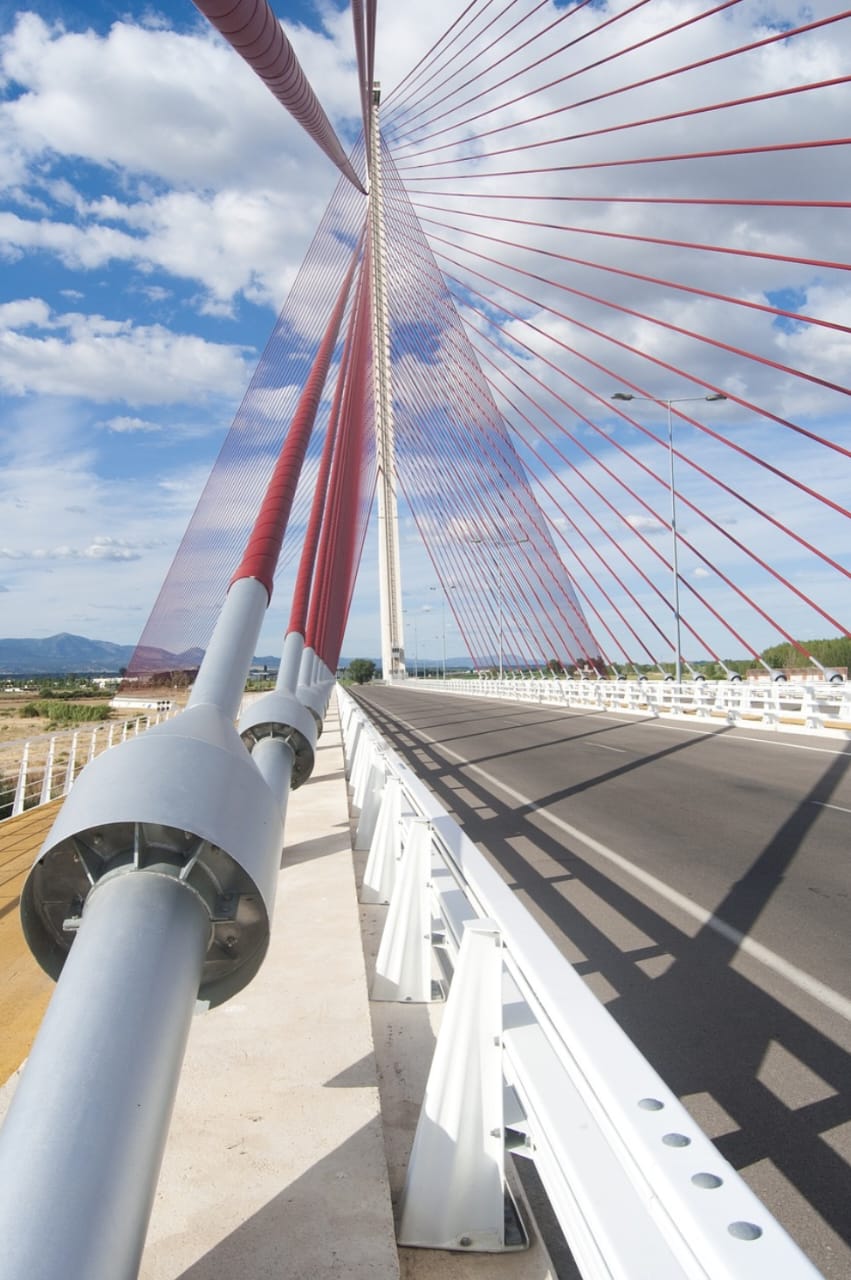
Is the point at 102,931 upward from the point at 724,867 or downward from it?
upward

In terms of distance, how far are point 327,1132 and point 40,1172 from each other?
7.17 feet

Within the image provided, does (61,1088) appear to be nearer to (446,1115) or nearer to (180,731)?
(180,731)

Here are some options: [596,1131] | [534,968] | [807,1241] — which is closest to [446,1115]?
[534,968]

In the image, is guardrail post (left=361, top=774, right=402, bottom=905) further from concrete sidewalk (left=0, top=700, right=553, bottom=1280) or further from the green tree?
the green tree

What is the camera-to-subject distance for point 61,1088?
1.85 meters

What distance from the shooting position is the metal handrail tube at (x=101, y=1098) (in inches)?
65.9

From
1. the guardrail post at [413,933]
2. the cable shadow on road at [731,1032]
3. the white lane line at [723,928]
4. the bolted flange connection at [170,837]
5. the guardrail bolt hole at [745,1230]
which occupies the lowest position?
the cable shadow on road at [731,1032]

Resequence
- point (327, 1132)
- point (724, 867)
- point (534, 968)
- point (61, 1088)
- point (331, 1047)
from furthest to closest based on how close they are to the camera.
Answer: point (724, 867)
point (331, 1047)
point (327, 1132)
point (534, 968)
point (61, 1088)

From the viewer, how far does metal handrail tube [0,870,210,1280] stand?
1.67 m

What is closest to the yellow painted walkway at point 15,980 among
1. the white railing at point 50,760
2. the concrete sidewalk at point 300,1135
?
the white railing at point 50,760

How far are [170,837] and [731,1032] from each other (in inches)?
143

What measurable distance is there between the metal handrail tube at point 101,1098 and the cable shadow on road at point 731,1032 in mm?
2221

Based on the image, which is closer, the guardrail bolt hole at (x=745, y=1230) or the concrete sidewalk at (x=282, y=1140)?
the guardrail bolt hole at (x=745, y=1230)

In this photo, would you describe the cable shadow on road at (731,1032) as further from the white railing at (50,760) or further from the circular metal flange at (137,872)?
the white railing at (50,760)
